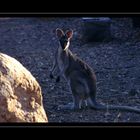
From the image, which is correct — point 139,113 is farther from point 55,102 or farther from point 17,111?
point 17,111

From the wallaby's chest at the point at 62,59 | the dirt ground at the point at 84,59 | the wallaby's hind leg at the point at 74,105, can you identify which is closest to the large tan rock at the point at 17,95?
the dirt ground at the point at 84,59

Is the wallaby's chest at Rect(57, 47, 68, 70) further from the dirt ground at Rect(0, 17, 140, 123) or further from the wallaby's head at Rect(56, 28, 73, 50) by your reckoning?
the dirt ground at Rect(0, 17, 140, 123)

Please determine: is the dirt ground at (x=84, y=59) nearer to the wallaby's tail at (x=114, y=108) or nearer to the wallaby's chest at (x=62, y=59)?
the wallaby's tail at (x=114, y=108)

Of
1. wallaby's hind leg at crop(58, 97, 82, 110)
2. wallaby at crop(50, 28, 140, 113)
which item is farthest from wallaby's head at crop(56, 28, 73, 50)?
wallaby's hind leg at crop(58, 97, 82, 110)

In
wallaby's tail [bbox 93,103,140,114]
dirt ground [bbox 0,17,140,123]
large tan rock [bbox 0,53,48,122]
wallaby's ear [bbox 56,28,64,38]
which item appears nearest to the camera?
large tan rock [bbox 0,53,48,122]

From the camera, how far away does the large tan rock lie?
3.64 m

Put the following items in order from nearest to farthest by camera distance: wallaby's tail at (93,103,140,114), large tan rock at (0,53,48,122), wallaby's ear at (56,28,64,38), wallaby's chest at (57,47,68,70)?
large tan rock at (0,53,48,122), wallaby's tail at (93,103,140,114), wallaby's ear at (56,28,64,38), wallaby's chest at (57,47,68,70)

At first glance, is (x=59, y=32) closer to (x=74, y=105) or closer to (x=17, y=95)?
(x=74, y=105)

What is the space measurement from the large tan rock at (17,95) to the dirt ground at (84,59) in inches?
38.1

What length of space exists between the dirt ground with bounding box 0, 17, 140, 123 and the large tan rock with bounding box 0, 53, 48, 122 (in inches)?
38.1

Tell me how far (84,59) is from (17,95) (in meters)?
4.20

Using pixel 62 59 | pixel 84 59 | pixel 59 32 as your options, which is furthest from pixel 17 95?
pixel 84 59
